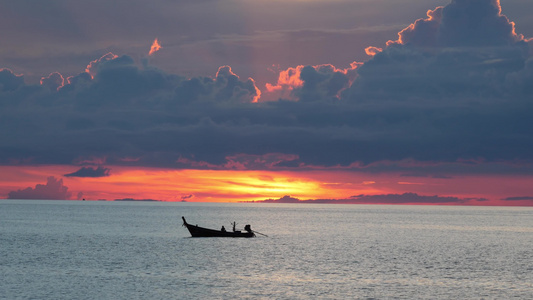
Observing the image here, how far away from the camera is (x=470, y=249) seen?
5162 inches

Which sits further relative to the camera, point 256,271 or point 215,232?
point 215,232

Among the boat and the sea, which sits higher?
the boat

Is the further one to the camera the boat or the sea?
the boat

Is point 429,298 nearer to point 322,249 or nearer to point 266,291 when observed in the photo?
point 266,291

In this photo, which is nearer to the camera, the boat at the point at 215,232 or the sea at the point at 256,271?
the sea at the point at 256,271

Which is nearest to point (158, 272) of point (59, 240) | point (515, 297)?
point (515, 297)

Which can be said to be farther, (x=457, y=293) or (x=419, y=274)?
(x=419, y=274)

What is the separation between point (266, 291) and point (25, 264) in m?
38.2

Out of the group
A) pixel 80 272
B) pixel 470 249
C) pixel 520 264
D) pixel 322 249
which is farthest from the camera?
pixel 470 249

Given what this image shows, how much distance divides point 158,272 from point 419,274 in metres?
32.1

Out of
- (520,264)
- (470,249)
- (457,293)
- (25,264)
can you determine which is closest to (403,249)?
(470,249)

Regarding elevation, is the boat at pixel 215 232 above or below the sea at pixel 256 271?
above

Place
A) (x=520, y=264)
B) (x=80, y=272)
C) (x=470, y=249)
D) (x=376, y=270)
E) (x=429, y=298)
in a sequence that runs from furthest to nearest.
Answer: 1. (x=470, y=249)
2. (x=520, y=264)
3. (x=376, y=270)
4. (x=80, y=272)
5. (x=429, y=298)

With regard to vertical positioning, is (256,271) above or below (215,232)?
below
